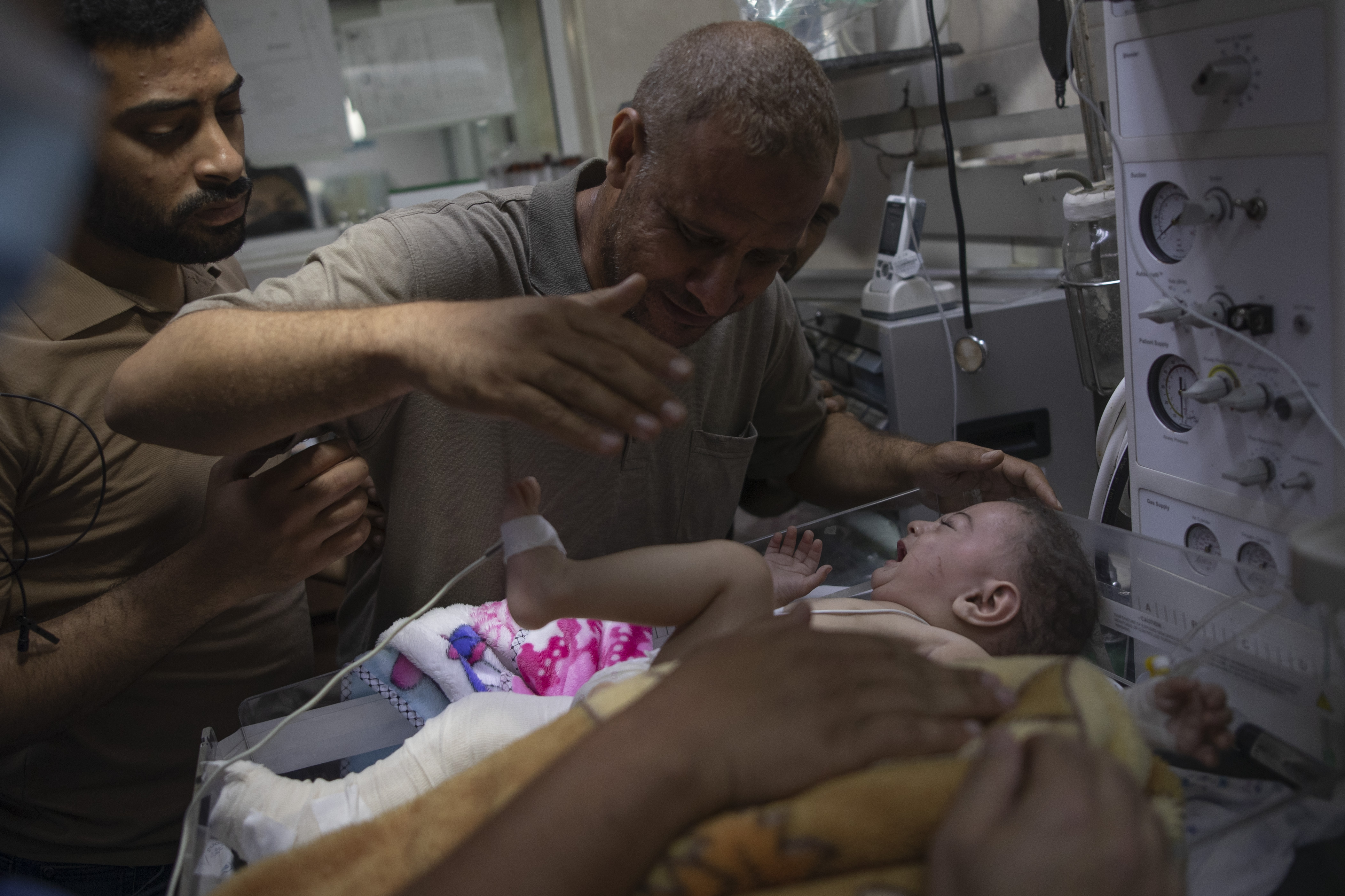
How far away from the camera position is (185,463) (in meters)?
1.32

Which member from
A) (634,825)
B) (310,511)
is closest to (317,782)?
(310,511)

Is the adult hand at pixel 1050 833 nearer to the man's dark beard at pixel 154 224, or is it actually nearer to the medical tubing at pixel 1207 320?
the medical tubing at pixel 1207 320

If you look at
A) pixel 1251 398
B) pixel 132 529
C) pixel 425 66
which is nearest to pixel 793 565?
pixel 1251 398

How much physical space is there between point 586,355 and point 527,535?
290mm

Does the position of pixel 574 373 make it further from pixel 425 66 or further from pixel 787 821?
pixel 425 66

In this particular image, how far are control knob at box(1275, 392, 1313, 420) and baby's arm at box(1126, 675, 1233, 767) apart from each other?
27 cm

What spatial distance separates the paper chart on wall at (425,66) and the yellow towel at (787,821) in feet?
9.60

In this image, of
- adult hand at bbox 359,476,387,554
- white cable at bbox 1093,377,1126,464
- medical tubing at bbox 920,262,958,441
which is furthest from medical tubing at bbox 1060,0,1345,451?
adult hand at bbox 359,476,387,554

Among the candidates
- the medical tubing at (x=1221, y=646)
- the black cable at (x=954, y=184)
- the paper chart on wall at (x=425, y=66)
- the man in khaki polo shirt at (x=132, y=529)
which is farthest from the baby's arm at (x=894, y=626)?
the paper chart on wall at (x=425, y=66)

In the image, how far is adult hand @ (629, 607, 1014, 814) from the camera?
593 millimetres

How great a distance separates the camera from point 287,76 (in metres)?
3.06

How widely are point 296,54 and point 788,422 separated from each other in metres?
2.31

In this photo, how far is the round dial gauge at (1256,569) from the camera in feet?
2.81

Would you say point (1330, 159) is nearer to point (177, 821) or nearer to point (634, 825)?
point (634, 825)
